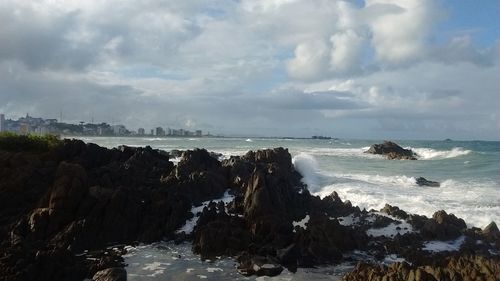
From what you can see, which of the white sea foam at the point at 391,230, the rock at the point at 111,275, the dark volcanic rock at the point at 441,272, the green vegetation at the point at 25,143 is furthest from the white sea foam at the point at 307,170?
the rock at the point at 111,275

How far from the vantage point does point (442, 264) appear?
1770 centimetres

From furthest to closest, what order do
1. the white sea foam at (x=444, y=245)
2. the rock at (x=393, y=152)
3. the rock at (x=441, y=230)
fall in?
the rock at (x=393, y=152)
the rock at (x=441, y=230)
the white sea foam at (x=444, y=245)

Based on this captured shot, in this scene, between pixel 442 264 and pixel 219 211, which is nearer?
pixel 442 264

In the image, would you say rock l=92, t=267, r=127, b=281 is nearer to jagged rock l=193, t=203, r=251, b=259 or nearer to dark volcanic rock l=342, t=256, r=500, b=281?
jagged rock l=193, t=203, r=251, b=259

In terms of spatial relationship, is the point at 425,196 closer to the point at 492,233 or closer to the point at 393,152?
the point at 492,233

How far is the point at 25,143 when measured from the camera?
1248 inches

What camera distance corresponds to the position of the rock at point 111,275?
16984 mm

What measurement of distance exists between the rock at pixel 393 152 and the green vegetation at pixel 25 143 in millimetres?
62249

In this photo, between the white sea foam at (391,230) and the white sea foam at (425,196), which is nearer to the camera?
the white sea foam at (391,230)

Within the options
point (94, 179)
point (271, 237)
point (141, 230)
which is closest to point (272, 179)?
point (271, 237)

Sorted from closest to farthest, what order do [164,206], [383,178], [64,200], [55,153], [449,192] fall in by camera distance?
[64,200]
[164,206]
[55,153]
[449,192]
[383,178]

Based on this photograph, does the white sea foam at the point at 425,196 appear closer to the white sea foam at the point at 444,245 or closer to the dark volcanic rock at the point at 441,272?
the white sea foam at the point at 444,245

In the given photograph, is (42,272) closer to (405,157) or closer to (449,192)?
(449,192)

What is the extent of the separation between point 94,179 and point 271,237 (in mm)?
11248
